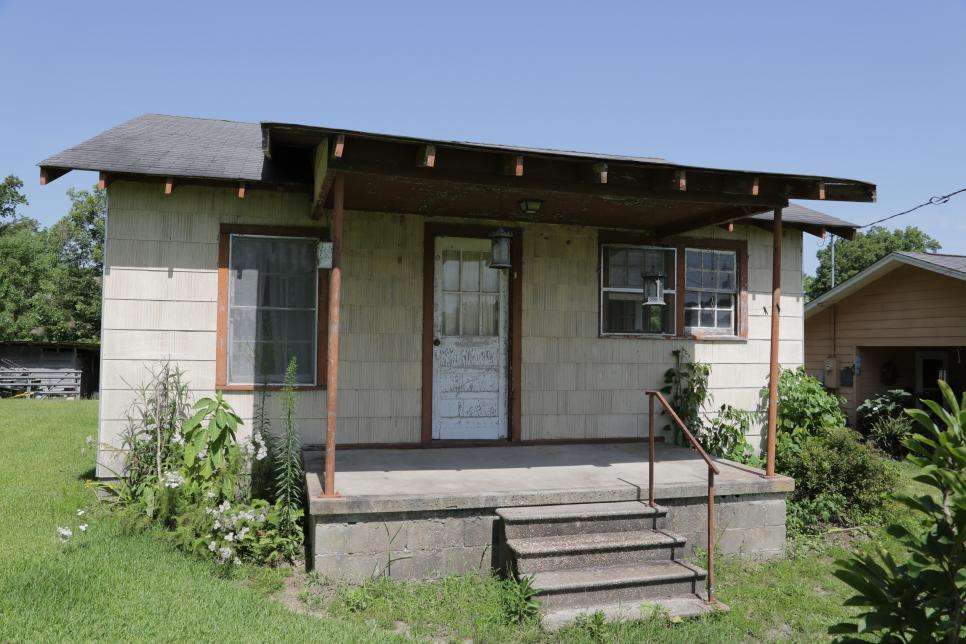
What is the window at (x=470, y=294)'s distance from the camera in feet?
21.4

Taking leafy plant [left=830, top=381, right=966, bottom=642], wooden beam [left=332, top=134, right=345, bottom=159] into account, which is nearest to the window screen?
wooden beam [left=332, top=134, right=345, bottom=159]

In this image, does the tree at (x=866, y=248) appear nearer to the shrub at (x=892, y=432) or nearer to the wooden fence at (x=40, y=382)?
the shrub at (x=892, y=432)

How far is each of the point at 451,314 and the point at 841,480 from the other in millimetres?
4201

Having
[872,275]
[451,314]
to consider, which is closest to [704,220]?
[451,314]

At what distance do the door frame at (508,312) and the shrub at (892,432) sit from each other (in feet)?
17.4

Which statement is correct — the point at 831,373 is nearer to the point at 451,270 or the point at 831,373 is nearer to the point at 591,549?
the point at 451,270

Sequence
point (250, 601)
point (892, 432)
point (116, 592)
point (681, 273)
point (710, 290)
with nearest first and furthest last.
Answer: point (116, 592)
point (250, 601)
point (681, 273)
point (710, 290)
point (892, 432)

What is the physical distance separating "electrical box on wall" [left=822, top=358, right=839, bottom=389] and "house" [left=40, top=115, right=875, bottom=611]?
18.7ft

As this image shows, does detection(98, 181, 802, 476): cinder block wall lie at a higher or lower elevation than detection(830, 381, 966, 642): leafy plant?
higher

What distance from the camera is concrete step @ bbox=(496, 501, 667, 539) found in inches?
175

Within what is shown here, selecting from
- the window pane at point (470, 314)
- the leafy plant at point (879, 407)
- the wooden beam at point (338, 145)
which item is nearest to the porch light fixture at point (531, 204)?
the window pane at point (470, 314)

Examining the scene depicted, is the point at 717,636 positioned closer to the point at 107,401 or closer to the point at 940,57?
the point at 107,401

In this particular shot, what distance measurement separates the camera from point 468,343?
653 cm

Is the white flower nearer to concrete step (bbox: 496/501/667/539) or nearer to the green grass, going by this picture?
the green grass
